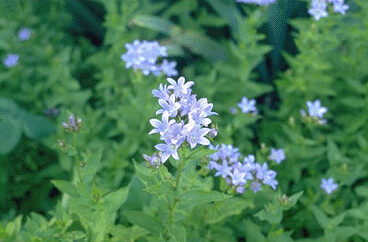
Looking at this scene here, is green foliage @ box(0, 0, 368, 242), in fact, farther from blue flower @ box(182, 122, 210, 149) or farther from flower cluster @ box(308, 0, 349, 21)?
blue flower @ box(182, 122, 210, 149)

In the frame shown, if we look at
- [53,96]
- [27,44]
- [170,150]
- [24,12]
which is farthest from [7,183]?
[170,150]

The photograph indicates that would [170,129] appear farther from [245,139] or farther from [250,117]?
[245,139]

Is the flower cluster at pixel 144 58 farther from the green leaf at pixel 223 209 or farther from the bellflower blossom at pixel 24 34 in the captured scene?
the bellflower blossom at pixel 24 34

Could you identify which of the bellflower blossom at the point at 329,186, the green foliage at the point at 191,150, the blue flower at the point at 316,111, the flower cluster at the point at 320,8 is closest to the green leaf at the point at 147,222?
the green foliage at the point at 191,150

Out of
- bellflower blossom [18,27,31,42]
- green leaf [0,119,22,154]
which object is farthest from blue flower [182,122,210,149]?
bellflower blossom [18,27,31,42]

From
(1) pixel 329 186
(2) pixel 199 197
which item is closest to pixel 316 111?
(1) pixel 329 186
